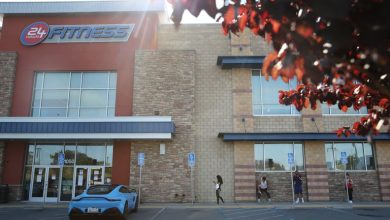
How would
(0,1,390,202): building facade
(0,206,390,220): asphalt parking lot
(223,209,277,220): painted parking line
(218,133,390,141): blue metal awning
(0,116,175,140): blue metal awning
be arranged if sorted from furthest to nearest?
(218,133,390,141): blue metal awning
(0,1,390,202): building facade
(0,116,175,140): blue metal awning
(223,209,277,220): painted parking line
(0,206,390,220): asphalt parking lot

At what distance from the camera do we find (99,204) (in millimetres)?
12312

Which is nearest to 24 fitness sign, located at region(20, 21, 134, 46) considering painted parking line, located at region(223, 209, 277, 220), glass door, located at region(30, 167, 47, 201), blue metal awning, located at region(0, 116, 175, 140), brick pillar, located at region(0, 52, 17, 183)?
Answer: brick pillar, located at region(0, 52, 17, 183)

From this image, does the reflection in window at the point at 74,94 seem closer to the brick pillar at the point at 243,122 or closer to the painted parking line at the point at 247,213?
the brick pillar at the point at 243,122

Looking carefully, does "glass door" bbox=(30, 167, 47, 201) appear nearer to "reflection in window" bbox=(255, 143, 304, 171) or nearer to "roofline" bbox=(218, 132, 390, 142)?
"roofline" bbox=(218, 132, 390, 142)

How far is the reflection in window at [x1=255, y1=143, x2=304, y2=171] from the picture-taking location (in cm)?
2159

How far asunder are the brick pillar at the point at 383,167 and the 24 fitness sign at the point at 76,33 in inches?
703

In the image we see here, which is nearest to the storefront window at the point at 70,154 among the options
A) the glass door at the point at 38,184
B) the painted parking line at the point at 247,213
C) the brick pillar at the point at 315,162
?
the glass door at the point at 38,184

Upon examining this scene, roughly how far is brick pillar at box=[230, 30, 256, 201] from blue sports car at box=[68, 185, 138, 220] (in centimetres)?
947

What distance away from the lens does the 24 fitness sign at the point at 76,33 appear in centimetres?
2322

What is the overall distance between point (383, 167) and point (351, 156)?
1925 mm

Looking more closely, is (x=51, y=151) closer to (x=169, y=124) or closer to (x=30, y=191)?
(x=30, y=191)

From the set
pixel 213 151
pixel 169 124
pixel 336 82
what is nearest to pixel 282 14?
pixel 336 82

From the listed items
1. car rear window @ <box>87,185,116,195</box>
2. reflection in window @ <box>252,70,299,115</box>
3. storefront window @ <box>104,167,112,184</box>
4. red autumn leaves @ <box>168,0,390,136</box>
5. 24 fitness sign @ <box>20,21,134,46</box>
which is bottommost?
car rear window @ <box>87,185,116,195</box>

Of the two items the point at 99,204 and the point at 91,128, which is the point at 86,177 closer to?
the point at 91,128
